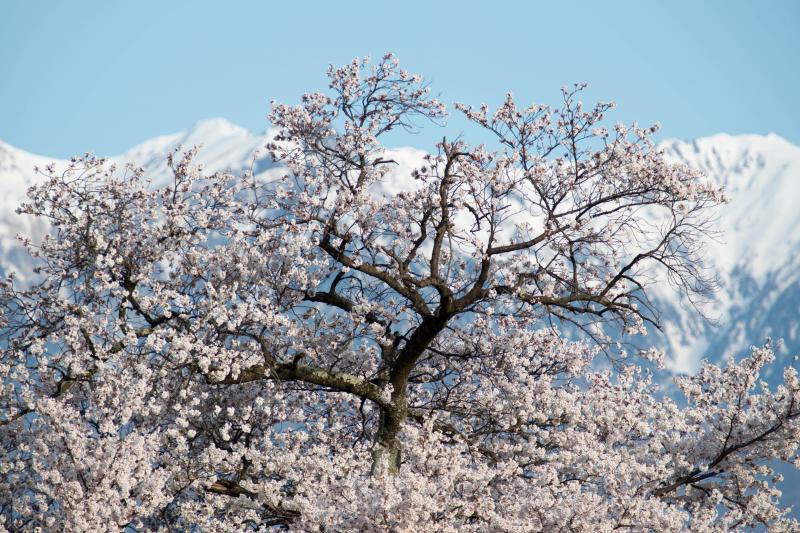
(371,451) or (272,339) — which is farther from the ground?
(272,339)

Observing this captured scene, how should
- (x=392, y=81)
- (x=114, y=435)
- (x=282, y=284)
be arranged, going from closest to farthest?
(x=114, y=435)
(x=282, y=284)
(x=392, y=81)

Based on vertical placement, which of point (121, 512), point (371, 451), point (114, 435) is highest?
point (371, 451)

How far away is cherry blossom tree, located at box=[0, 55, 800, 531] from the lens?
17422 millimetres

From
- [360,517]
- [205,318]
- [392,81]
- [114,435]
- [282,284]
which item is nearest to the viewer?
[360,517]

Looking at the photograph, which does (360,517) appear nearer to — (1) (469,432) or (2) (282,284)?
(2) (282,284)

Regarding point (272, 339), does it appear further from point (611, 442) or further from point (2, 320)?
point (611, 442)

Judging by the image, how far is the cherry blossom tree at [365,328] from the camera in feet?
57.2

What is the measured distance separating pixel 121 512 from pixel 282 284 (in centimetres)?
566

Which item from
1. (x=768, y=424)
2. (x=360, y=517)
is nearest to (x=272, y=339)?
(x=360, y=517)

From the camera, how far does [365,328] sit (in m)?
20.4

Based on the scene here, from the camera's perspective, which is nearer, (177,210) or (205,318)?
(205,318)

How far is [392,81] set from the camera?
20.5m

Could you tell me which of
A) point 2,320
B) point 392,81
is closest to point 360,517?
point 2,320

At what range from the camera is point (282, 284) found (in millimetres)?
19141
